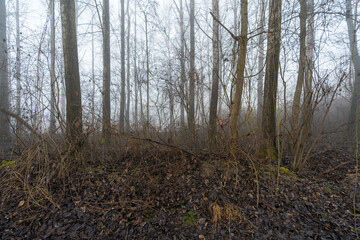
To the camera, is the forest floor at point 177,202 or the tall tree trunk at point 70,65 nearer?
the forest floor at point 177,202

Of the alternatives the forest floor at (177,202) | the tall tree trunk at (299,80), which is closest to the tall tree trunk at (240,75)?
the forest floor at (177,202)

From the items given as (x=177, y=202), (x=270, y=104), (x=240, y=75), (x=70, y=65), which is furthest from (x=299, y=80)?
(x=70, y=65)

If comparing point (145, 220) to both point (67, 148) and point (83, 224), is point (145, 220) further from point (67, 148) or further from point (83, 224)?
point (67, 148)

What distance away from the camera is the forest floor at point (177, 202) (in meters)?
2.55

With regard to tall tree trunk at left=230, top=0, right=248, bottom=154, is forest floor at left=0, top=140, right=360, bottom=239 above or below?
below

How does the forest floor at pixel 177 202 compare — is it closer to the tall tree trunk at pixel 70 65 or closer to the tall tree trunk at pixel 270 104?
the tall tree trunk at pixel 270 104

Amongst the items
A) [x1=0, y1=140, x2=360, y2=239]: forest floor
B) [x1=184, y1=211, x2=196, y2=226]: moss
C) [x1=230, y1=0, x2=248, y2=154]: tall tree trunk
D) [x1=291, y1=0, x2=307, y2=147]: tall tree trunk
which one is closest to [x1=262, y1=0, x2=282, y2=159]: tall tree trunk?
[x1=291, y1=0, x2=307, y2=147]: tall tree trunk

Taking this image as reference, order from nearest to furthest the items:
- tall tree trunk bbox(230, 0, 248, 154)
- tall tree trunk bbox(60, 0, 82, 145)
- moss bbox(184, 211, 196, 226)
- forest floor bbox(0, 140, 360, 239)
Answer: forest floor bbox(0, 140, 360, 239)
moss bbox(184, 211, 196, 226)
tall tree trunk bbox(230, 0, 248, 154)
tall tree trunk bbox(60, 0, 82, 145)

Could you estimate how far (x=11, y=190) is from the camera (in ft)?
10.3

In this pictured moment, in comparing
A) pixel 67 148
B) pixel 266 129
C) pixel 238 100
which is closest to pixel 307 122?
pixel 266 129

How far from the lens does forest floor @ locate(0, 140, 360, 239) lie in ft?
8.37

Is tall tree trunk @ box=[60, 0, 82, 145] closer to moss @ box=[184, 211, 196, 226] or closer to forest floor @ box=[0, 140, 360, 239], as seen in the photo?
forest floor @ box=[0, 140, 360, 239]

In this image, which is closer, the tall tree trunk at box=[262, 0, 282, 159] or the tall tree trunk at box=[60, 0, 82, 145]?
the tall tree trunk at box=[60, 0, 82, 145]

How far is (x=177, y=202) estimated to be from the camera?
3.01m
